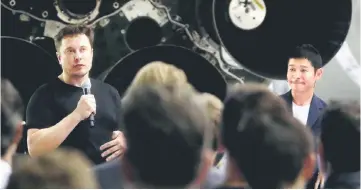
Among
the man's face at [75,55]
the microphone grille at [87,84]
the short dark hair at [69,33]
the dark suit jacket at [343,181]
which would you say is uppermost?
the short dark hair at [69,33]

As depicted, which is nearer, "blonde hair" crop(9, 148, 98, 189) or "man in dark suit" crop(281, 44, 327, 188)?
"blonde hair" crop(9, 148, 98, 189)

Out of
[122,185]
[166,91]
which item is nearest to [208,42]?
[166,91]

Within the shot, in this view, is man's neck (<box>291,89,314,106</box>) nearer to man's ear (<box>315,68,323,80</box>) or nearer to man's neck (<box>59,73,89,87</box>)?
man's ear (<box>315,68,323,80</box>)

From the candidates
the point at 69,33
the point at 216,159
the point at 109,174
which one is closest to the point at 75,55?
the point at 69,33

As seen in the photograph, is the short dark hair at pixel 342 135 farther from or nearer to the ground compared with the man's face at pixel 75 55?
nearer to the ground

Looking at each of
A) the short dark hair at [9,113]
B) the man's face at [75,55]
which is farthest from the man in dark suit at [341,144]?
the short dark hair at [9,113]

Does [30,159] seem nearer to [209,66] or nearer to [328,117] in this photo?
[209,66]

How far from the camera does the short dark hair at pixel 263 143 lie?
1.62 metres

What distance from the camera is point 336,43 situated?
1688mm

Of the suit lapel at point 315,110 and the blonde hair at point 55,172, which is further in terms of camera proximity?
the suit lapel at point 315,110

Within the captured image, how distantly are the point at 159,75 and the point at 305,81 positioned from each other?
0.38 meters

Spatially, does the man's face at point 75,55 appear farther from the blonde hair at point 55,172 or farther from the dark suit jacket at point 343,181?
the dark suit jacket at point 343,181

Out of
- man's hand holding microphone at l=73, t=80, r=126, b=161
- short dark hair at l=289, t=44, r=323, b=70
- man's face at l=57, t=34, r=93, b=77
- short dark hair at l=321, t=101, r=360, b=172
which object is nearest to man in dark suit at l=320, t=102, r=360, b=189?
short dark hair at l=321, t=101, r=360, b=172

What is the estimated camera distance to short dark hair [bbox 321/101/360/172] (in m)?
1.67
